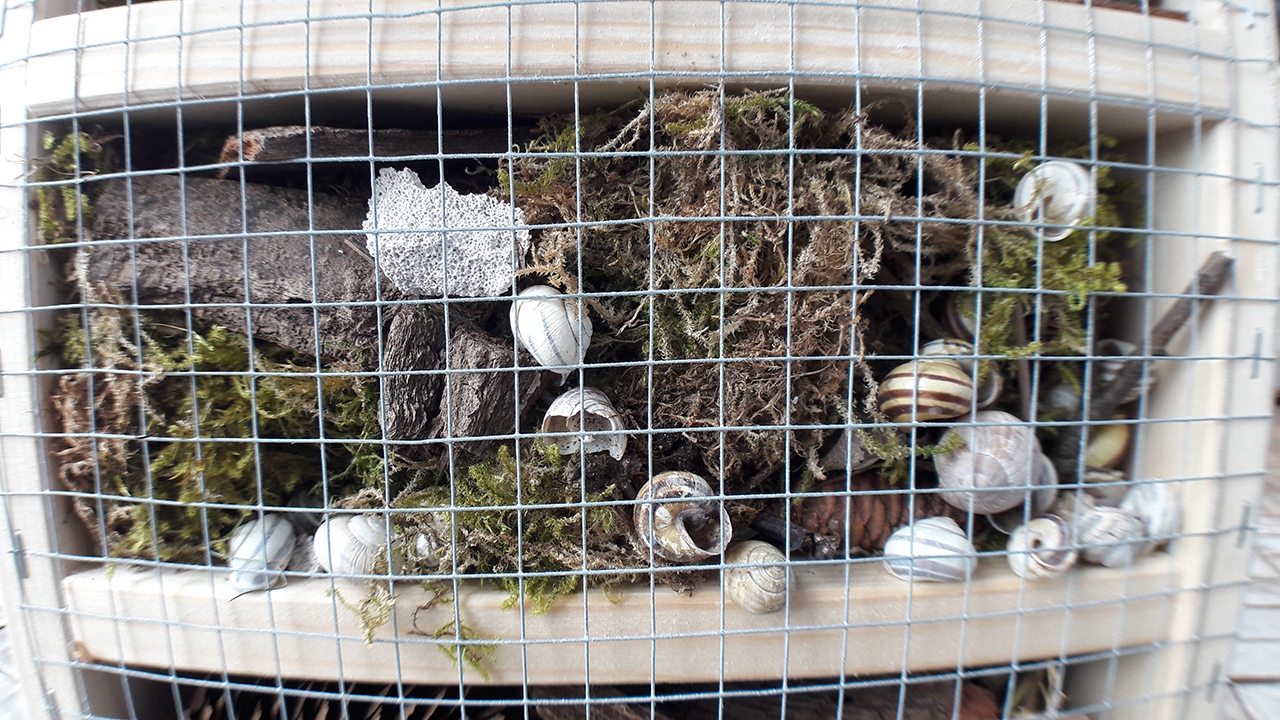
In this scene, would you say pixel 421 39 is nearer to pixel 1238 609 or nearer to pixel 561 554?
pixel 561 554

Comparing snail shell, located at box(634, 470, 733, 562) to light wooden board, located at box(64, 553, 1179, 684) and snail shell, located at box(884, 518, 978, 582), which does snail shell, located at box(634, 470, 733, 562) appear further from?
snail shell, located at box(884, 518, 978, 582)

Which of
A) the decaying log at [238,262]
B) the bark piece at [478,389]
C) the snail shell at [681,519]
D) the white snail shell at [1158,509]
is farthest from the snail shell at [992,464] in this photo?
the decaying log at [238,262]

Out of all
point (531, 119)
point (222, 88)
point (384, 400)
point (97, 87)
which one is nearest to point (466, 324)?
point (384, 400)

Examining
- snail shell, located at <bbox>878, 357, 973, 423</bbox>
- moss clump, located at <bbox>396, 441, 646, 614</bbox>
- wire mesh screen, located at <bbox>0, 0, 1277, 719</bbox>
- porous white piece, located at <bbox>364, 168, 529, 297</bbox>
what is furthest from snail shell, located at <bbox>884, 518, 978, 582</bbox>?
porous white piece, located at <bbox>364, 168, 529, 297</bbox>

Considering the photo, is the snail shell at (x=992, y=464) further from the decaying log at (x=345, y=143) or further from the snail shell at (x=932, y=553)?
the decaying log at (x=345, y=143)

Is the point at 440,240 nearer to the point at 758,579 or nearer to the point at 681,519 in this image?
the point at 681,519

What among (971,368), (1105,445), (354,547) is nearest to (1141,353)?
(1105,445)
